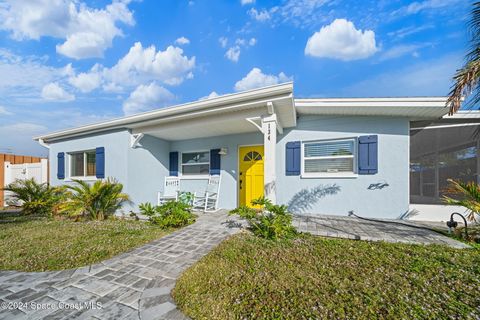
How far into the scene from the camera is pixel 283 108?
427 cm

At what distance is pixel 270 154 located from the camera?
4188 mm

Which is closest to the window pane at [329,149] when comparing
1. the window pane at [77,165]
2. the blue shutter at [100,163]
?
the blue shutter at [100,163]

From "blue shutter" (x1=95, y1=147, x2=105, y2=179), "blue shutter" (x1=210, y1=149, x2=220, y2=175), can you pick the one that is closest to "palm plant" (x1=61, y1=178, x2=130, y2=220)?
"blue shutter" (x1=95, y1=147, x2=105, y2=179)

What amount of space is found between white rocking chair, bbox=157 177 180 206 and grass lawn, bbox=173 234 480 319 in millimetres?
3765

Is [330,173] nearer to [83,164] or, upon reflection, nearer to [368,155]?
[368,155]

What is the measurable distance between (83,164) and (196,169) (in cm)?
430

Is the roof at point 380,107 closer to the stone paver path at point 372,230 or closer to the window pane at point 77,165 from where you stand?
the stone paver path at point 372,230

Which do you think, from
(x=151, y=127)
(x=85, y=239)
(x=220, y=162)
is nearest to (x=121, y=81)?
(x=151, y=127)

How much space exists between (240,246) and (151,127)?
4419 millimetres

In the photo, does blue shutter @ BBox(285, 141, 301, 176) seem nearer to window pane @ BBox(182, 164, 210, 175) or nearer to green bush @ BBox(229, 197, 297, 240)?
green bush @ BBox(229, 197, 297, 240)

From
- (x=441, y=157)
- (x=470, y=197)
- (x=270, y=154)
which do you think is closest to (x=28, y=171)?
(x=270, y=154)

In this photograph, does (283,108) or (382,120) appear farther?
(382,120)

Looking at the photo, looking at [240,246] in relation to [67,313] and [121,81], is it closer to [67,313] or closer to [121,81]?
[67,313]

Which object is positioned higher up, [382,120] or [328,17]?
[328,17]
